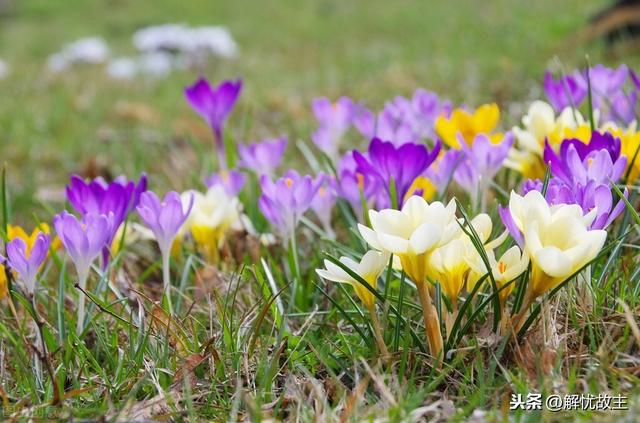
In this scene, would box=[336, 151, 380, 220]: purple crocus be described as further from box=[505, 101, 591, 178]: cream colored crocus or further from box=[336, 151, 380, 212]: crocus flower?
box=[505, 101, 591, 178]: cream colored crocus

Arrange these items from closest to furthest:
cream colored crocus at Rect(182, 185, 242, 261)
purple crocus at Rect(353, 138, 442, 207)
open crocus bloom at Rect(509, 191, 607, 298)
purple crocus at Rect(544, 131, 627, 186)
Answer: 1. open crocus bloom at Rect(509, 191, 607, 298)
2. purple crocus at Rect(544, 131, 627, 186)
3. purple crocus at Rect(353, 138, 442, 207)
4. cream colored crocus at Rect(182, 185, 242, 261)

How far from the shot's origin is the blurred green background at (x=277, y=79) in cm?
394

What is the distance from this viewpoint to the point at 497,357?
125cm

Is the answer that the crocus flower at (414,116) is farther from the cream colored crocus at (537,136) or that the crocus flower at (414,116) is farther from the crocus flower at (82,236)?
the crocus flower at (82,236)

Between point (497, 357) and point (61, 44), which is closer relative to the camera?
point (497, 357)

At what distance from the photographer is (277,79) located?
624cm

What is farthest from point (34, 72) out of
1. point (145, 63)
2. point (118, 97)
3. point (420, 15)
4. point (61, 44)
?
point (420, 15)

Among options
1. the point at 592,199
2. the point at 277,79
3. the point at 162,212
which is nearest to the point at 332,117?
the point at 162,212

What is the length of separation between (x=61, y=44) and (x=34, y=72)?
361 cm

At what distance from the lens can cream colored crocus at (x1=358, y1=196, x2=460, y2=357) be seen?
3.78 ft

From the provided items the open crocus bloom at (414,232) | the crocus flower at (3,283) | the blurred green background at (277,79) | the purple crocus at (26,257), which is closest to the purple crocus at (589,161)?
the open crocus bloom at (414,232)

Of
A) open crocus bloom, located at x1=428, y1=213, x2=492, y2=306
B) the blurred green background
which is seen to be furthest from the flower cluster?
the blurred green background

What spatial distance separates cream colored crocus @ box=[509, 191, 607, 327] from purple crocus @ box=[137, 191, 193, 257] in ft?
2.44

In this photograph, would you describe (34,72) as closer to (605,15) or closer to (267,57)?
(267,57)
